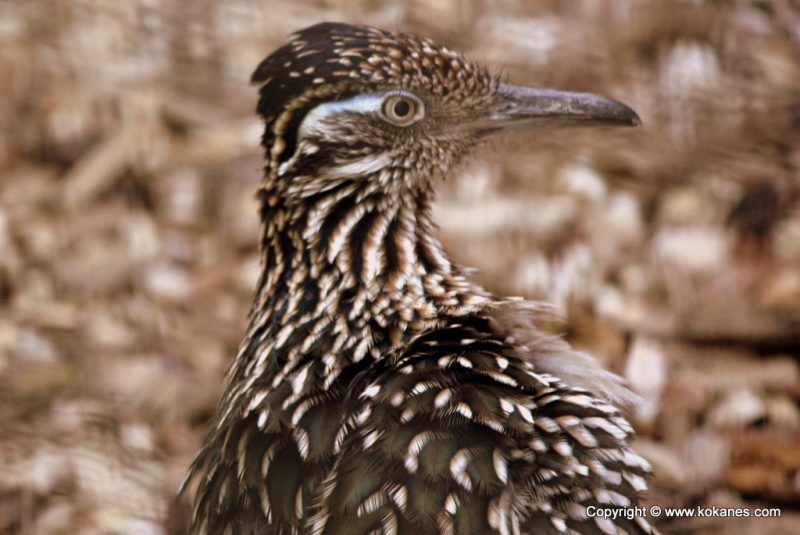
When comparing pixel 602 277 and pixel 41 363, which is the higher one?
pixel 602 277

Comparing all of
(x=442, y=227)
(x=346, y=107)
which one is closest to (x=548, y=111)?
(x=346, y=107)

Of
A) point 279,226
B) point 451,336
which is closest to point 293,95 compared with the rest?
→ point 279,226

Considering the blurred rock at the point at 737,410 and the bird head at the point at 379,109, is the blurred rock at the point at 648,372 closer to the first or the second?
the blurred rock at the point at 737,410

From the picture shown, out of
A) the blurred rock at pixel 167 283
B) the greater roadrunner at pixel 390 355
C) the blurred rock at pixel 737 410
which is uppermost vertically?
the greater roadrunner at pixel 390 355

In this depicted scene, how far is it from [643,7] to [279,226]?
306 centimetres

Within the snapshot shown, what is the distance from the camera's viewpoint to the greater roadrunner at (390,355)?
2283 mm

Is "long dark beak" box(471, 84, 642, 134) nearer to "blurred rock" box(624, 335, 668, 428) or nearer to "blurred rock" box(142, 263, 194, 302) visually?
"blurred rock" box(624, 335, 668, 428)

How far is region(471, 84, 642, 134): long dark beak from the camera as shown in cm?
274

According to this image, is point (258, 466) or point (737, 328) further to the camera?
point (737, 328)

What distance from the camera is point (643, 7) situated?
5.14 m

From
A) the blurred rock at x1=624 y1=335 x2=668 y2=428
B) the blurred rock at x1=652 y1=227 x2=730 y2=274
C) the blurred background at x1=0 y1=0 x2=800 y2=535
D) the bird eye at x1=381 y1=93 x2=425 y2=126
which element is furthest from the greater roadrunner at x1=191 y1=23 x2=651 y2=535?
the blurred rock at x1=652 y1=227 x2=730 y2=274

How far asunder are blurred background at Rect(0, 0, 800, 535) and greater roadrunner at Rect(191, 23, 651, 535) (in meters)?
1.06

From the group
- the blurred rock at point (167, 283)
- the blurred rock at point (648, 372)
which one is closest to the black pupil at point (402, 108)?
the blurred rock at point (648, 372)

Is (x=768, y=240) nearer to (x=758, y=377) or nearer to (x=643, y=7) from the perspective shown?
(x=758, y=377)
